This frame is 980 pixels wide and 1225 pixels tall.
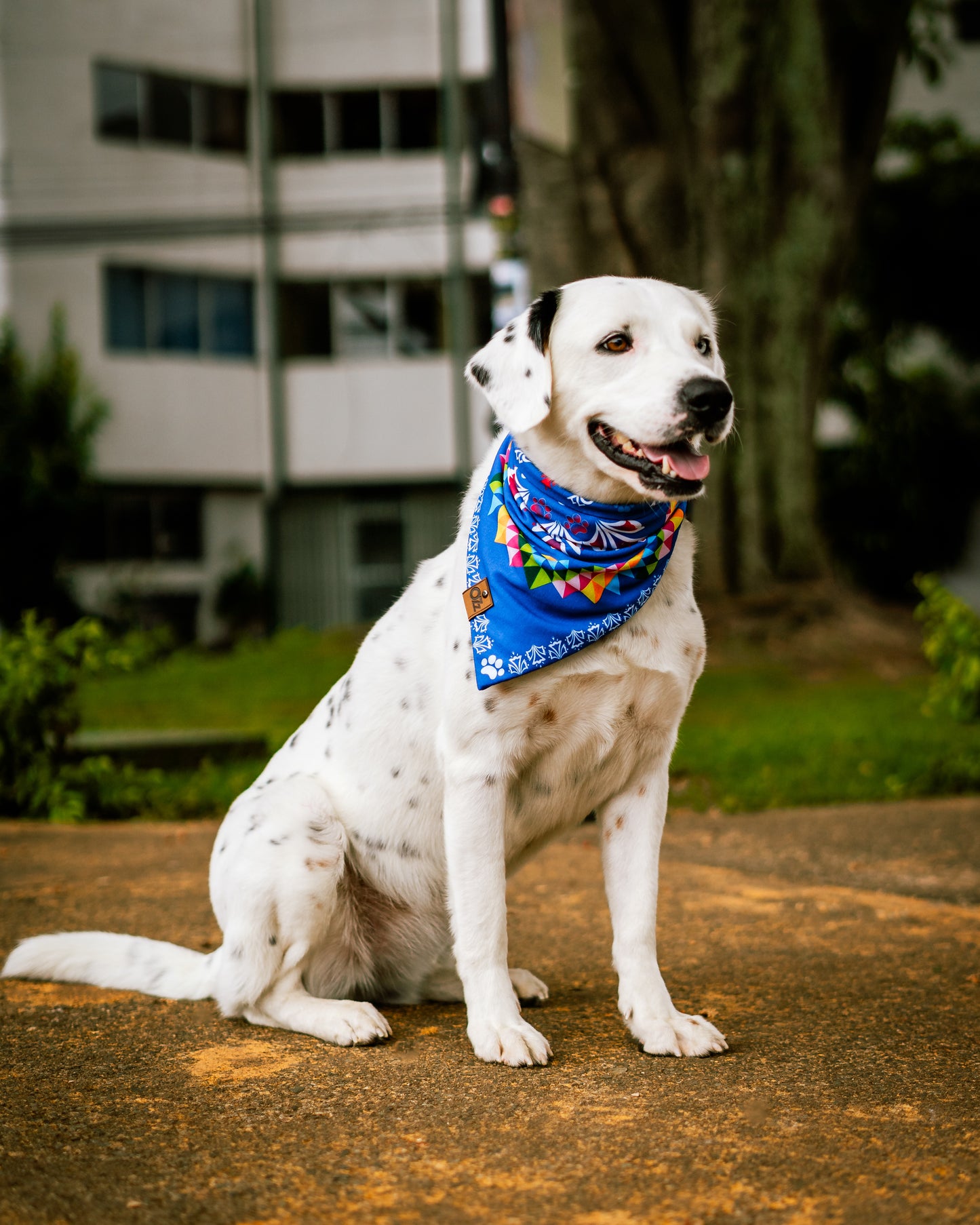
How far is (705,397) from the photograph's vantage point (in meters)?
2.96

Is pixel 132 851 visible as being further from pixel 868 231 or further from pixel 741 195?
pixel 868 231

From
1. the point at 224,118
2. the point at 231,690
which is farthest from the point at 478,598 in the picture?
the point at 224,118

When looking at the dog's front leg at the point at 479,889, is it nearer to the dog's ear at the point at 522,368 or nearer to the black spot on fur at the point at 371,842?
the black spot on fur at the point at 371,842

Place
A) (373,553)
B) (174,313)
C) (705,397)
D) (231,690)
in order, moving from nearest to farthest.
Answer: (705,397) → (231,690) → (174,313) → (373,553)

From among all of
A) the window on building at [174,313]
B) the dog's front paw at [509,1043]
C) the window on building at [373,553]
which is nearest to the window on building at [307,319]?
the window on building at [174,313]

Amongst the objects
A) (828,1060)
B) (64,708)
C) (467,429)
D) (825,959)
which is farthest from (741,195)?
(467,429)

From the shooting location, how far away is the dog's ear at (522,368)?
10.4ft

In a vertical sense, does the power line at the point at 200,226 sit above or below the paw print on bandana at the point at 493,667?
above

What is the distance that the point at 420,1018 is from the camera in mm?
3451

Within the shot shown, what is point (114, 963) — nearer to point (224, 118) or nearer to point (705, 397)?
point (705, 397)

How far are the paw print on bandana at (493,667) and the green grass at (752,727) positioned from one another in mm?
3778

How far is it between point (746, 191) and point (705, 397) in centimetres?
894

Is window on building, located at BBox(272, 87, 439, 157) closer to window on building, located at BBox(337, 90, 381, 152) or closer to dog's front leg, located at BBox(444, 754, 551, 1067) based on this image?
window on building, located at BBox(337, 90, 381, 152)

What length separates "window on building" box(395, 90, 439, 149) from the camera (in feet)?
78.4
